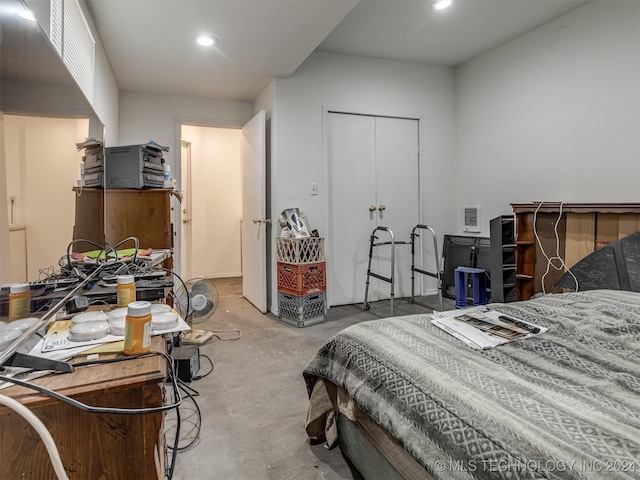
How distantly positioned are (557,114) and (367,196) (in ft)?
6.10

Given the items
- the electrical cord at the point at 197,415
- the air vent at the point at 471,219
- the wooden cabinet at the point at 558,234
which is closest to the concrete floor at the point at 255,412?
the electrical cord at the point at 197,415

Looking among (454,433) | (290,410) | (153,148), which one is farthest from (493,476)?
(153,148)

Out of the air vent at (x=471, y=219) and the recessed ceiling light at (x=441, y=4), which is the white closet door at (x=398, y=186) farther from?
the recessed ceiling light at (x=441, y=4)

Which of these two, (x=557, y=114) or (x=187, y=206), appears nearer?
(x=557, y=114)

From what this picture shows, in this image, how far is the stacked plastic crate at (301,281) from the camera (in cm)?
331

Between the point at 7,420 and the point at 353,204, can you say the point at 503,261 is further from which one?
the point at 7,420

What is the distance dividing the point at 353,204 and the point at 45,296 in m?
3.19

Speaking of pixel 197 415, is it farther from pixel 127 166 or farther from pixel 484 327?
pixel 127 166

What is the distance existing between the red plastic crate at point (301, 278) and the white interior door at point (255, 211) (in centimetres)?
33

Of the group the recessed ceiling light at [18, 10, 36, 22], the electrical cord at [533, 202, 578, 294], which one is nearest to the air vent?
the electrical cord at [533, 202, 578, 294]

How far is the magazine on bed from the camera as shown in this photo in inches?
51.9

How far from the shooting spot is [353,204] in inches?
156

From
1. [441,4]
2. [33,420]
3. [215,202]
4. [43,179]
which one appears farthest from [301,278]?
[215,202]

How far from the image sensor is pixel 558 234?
296 cm
